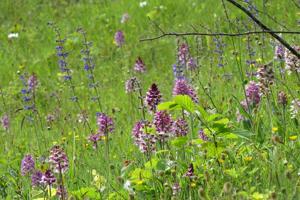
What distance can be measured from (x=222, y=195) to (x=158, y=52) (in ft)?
20.6

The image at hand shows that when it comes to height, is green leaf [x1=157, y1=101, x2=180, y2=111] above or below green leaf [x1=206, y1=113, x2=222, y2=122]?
above

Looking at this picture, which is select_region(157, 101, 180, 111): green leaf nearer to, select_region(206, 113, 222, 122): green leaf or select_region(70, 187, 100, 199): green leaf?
select_region(206, 113, 222, 122): green leaf

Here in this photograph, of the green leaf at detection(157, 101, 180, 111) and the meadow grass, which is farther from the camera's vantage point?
the meadow grass

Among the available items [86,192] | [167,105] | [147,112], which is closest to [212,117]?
[167,105]

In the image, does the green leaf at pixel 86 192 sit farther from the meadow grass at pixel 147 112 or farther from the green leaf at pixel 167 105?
the green leaf at pixel 167 105

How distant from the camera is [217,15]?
891 cm

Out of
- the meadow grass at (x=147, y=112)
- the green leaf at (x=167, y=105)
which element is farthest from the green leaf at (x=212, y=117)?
the green leaf at (x=167, y=105)

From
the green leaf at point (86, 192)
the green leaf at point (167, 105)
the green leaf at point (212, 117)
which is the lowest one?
the green leaf at point (86, 192)

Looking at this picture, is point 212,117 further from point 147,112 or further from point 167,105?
point 147,112

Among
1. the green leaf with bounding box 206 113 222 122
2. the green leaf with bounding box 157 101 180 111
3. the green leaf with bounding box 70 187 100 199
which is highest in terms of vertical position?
the green leaf with bounding box 157 101 180 111

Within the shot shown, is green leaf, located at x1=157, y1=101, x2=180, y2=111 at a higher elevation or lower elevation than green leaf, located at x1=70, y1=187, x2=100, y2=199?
higher

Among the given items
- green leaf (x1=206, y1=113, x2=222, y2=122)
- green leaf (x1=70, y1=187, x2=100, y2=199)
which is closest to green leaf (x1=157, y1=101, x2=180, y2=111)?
green leaf (x1=206, y1=113, x2=222, y2=122)

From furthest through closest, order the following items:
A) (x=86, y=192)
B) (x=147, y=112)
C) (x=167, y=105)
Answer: (x=147, y=112) < (x=86, y=192) < (x=167, y=105)

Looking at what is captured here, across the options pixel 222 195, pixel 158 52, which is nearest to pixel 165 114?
pixel 222 195
